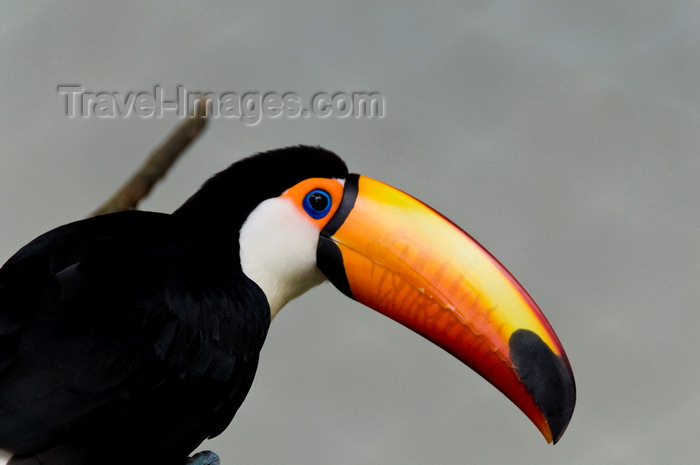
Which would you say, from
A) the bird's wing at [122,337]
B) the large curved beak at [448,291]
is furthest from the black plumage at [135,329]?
the large curved beak at [448,291]

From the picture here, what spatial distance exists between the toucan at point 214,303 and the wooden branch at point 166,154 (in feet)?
0.34

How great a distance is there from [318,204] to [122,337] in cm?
49

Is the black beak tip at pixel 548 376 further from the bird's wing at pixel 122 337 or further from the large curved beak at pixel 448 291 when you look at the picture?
the bird's wing at pixel 122 337

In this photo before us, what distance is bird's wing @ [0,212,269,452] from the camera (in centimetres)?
173

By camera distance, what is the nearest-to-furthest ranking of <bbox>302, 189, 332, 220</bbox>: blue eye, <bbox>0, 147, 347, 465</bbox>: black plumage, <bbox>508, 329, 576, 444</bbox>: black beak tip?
1. <bbox>0, 147, 347, 465</bbox>: black plumage
2. <bbox>508, 329, 576, 444</bbox>: black beak tip
3. <bbox>302, 189, 332, 220</bbox>: blue eye

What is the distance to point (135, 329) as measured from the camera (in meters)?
1.83

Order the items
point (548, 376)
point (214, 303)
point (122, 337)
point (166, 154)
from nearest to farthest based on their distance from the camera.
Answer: point (122, 337) → point (214, 303) → point (548, 376) → point (166, 154)

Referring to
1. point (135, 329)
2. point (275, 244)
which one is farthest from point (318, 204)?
point (135, 329)

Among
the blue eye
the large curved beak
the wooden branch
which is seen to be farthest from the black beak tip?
the wooden branch

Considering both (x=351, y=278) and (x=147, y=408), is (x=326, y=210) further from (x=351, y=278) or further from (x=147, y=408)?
(x=147, y=408)

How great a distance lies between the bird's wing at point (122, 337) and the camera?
1728mm

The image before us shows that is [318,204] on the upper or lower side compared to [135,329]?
upper

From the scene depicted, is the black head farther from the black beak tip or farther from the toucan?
the black beak tip

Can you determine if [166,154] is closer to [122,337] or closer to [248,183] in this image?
[248,183]
